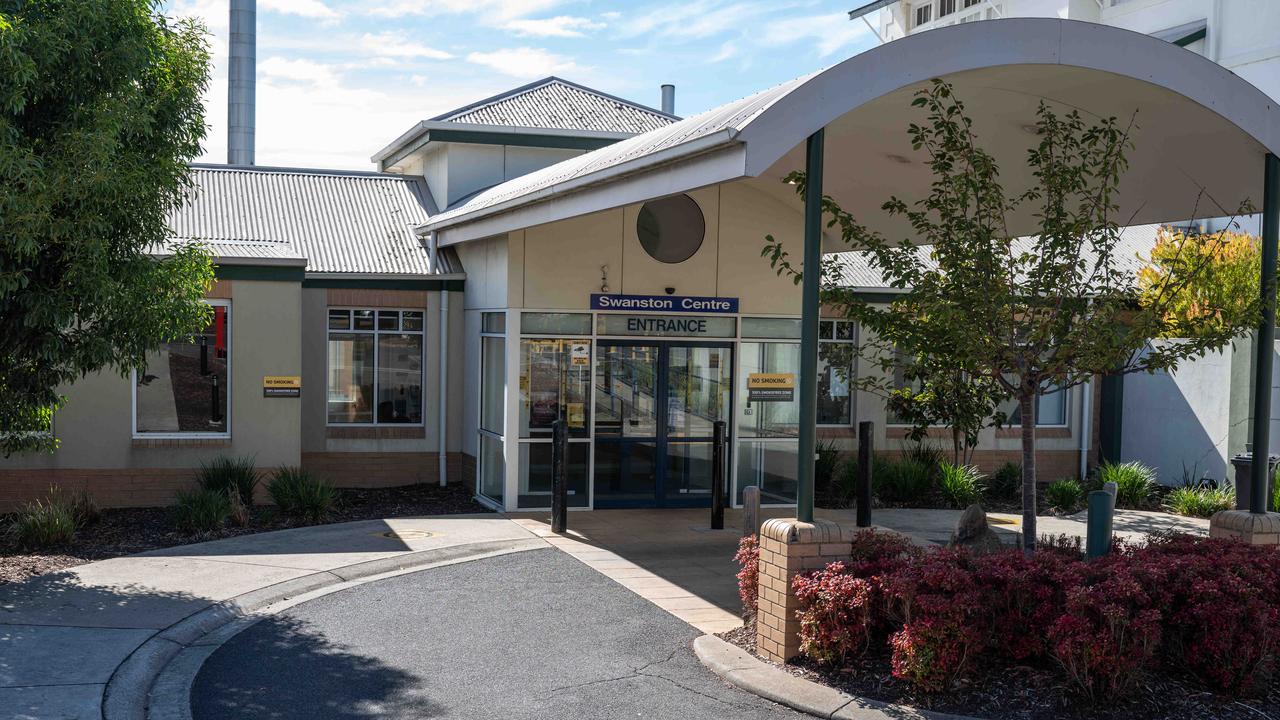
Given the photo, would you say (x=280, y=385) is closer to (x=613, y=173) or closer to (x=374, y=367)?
(x=374, y=367)

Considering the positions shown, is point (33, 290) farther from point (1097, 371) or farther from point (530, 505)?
point (1097, 371)

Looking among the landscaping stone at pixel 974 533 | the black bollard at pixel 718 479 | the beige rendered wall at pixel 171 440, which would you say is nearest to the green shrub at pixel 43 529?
the beige rendered wall at pixel 171 440

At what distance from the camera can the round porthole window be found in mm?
14500

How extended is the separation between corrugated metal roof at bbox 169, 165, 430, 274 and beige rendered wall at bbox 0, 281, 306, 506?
0.82 m

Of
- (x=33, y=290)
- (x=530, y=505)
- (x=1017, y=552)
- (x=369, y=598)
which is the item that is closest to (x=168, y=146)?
(x=33, y=290)

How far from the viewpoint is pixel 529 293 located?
46.3 feet

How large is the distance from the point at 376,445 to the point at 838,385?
747cm

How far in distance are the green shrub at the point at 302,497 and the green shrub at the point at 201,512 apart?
685mm

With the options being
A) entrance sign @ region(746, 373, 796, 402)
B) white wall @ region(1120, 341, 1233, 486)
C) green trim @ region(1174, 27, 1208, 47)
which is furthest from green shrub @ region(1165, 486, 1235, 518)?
green trim @ region(1174, 27, 1208, 47)

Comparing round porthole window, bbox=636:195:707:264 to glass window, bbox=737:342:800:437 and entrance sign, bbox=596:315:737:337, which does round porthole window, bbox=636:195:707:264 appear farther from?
glass window, bbox=737:342:800:437

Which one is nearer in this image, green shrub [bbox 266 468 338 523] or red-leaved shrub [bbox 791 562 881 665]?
red-leaved shrub [bbox 791 562 881 665]

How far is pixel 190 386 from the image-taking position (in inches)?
579

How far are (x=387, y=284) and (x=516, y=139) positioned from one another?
474 centimetres

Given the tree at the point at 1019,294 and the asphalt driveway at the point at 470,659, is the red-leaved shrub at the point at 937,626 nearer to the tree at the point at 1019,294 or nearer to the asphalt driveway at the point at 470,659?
the asphalt driveway at the point at 470,659
